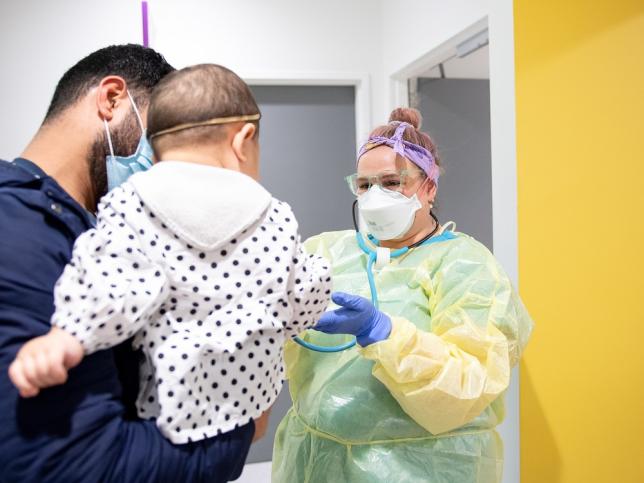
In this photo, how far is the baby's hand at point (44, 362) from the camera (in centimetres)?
53

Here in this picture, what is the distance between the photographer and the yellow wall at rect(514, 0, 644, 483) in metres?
1.58

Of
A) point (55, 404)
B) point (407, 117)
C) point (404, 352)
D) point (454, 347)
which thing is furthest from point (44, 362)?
point (407, 117)

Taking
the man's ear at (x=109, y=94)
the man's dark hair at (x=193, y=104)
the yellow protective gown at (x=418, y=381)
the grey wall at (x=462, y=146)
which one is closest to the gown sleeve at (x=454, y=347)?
the yellow protective gown at (x=418, y=381)

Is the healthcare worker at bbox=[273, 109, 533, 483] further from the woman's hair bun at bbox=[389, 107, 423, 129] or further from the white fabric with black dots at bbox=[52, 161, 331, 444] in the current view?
the white fabric with black dots at bbox=[52, 161, 331, 444]

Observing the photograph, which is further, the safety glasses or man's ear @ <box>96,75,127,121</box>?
the safety glasses

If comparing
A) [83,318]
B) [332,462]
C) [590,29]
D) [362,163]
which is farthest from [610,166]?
[83,318]

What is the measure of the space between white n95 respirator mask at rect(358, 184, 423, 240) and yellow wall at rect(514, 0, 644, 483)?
0.54m

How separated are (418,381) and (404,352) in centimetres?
7

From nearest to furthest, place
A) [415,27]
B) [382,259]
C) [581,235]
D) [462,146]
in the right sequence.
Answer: [382,259], [581,235], [415,27], [462,146]

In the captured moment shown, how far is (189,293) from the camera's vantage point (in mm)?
683

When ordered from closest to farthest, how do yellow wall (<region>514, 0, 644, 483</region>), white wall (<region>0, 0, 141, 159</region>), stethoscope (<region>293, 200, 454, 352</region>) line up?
stethoscope (<region>293, 200, 454, 352</region>)
yellow wall (<region>514, 0, 644, 483</region>)
white wall (<region>0, 0, 141, 159</region>)

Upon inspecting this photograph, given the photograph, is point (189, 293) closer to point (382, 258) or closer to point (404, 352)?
point (404, 352)

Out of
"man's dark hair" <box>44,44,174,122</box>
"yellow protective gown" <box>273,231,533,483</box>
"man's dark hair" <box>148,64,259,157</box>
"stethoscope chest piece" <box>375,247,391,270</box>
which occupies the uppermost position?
"man's dark hair" <box>44,44,174,122</box>

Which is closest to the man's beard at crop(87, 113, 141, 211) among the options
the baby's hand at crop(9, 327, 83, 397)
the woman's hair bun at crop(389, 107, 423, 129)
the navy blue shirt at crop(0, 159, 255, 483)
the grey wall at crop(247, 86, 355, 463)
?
the navy blue shirt at crop(0, 159, 255, 483)
